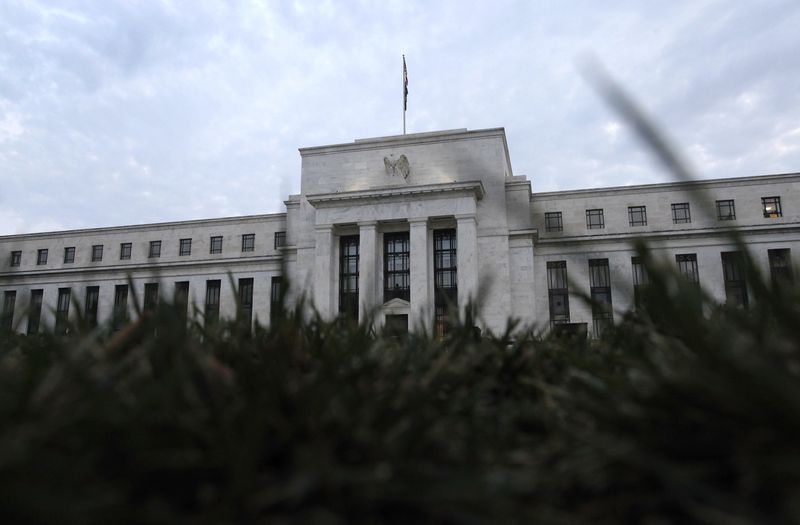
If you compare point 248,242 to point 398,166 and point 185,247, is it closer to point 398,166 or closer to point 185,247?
point 185,247

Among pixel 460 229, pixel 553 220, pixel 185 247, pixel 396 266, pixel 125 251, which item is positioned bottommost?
pixel 396 266

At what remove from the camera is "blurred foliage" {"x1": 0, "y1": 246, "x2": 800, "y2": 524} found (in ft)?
2.43

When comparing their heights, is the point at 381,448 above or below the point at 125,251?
below

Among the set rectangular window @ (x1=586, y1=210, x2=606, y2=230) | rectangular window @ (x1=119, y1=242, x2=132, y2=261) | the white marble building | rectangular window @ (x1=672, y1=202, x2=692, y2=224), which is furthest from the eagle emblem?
rectangular window @ (x1=119, y1=242, x2=132, y2=261)

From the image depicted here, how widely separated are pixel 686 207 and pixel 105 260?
1678 inches

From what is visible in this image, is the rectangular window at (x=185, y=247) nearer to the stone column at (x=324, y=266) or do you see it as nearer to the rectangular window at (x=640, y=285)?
the stone column at (x=324, y=266)

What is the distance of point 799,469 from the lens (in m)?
0.70

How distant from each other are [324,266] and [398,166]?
8301 mm

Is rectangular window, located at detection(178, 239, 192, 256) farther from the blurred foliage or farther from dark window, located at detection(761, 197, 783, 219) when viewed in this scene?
the blurred foliage

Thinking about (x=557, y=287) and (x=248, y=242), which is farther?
(x=248, y=242)

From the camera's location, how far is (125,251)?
156ft

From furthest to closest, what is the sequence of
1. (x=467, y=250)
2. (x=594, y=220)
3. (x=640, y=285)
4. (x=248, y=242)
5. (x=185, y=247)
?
(x=185, y=247) → (x=248, y=242) → (x=594, y=220) → (x=467, y=250) → (x=640, y=285)

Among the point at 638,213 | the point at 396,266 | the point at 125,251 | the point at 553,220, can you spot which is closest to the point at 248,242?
the point at 125,251

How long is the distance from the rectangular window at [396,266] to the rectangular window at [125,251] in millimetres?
21609
